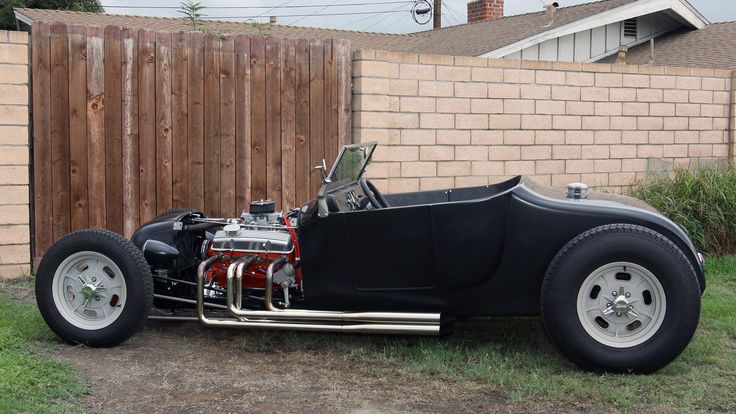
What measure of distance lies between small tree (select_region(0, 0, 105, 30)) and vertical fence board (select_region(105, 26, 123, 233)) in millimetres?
16280

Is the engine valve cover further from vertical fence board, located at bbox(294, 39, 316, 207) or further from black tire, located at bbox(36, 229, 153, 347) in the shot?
vertical fence board, located at bbox(294, 39, 316, 207)

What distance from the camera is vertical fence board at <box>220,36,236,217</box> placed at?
8.25m

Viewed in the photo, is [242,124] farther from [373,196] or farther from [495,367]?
[495,367]

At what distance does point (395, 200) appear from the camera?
6574 mm

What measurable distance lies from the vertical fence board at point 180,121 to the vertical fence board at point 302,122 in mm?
1086

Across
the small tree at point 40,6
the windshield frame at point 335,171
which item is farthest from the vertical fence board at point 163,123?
the small tree at point 40,6

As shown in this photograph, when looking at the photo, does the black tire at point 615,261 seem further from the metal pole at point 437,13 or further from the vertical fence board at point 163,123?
the metal pole at point 437,13

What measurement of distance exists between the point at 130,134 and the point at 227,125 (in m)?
0.90

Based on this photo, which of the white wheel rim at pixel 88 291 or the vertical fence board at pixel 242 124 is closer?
the white wheel rim at pixel 88 291

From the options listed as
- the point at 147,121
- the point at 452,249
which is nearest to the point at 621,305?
the point at 452,249

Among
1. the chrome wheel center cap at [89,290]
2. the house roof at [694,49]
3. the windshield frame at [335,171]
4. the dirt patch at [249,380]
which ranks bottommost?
the dirt patch at [249,380]

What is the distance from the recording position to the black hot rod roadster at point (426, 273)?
5059 millimetres

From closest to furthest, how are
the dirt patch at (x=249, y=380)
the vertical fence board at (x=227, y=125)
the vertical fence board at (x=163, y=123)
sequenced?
1. the dirt patch at (x=249, y=380)
2. the vertical fence board at (x=163, y=123)
3. the vertical fence board at (x=227, y=125)

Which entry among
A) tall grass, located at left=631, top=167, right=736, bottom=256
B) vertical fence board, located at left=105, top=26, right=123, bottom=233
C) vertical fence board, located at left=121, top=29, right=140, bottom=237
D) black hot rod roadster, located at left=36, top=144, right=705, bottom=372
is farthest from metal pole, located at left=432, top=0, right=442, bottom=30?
black hot rod roadster, located at left=36, top=144, right=705, bottom=372
